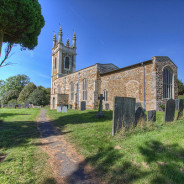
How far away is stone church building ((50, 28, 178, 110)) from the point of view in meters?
A: 12.2

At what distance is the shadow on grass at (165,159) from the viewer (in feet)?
6.94

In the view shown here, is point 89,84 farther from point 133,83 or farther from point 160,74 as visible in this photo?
point 160,74

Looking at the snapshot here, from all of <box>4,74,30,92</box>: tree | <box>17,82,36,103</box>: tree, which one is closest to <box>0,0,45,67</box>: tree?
<box>17,82,36,103</box>: tree

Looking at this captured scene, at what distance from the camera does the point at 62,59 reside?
105 feet

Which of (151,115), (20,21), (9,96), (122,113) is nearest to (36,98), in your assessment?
(9,96)

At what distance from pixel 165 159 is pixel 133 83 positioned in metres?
11.9

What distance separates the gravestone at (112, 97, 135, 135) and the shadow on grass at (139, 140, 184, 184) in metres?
1.35

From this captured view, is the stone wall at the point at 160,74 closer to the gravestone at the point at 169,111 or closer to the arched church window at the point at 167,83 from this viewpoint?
the arched church window at the point at 167,83

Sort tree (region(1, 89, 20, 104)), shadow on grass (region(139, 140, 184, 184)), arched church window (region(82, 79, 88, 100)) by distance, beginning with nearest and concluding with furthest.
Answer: shadow on grass (region(139, 140, 184, 184)) < arched church window (region(82, 79, 88, 100)) < tree (region(1, 89, 20, 104))

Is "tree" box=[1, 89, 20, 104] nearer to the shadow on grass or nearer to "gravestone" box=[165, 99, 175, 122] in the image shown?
"gravestone" box=[165, 99, 175, 122]

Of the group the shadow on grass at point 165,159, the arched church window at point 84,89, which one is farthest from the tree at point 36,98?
the shadow on grass at point 165,159

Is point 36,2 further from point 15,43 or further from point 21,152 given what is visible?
point 21,152

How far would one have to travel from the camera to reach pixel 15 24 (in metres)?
5.88

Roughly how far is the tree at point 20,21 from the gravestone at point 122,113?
251 inches
